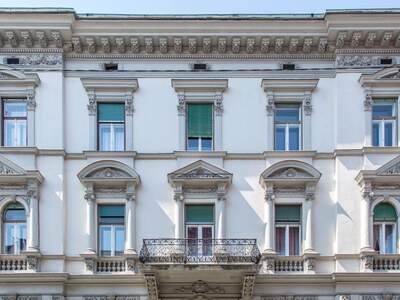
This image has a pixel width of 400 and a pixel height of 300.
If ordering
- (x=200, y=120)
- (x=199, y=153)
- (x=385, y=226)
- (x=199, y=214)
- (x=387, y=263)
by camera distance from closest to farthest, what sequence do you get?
(x=387, y=263) → (x=385, y=226) → (x=199, y=153) → (x=199, y=214) → (x=200, y=120)

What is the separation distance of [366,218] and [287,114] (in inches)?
160

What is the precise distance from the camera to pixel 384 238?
70.8ft

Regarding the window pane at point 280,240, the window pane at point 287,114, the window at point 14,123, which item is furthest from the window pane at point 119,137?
the window pane at point 280,240

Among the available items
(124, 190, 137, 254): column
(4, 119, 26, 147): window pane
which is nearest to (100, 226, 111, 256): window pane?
(124, 190, 137, 254): column

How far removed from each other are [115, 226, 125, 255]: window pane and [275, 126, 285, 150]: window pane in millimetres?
5491

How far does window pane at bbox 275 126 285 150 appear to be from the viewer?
2223 centimetres

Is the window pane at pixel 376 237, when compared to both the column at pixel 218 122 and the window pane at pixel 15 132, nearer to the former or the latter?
the column at pixel 218 122

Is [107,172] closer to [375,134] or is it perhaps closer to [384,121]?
[375,134]

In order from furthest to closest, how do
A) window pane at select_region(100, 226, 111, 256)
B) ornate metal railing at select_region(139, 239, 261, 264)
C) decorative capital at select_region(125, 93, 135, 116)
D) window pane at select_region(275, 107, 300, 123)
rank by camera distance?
1. window pane at select_region(275, 107, 300, 123)
2. decorative capital at select_region(125, 93, 135, 116)
3. window pane at select_region(100, 226, 111, 256)
4. ornate metal railing at select_region(139, 239, 261, 264)

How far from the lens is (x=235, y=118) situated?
22.2 m

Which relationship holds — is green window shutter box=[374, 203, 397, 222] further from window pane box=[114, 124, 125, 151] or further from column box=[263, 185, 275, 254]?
window pane box=[114, 124, 125, 151]

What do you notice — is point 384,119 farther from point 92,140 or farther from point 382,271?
point 92,140

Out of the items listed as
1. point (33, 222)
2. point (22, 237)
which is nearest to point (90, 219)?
point (33, 222)

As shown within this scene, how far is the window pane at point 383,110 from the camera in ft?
72.8
